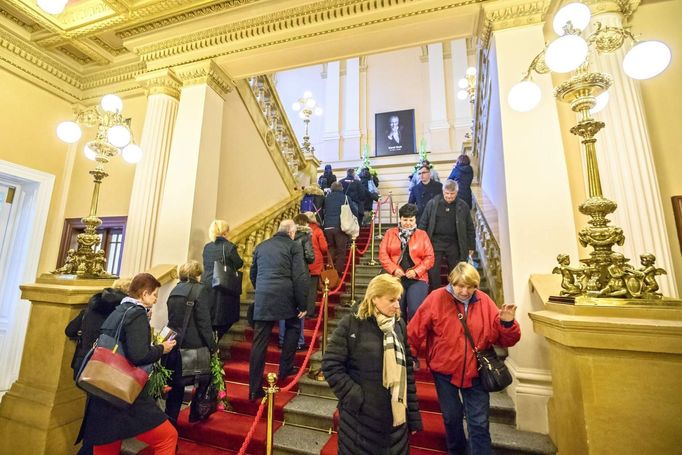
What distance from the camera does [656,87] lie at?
358 cm

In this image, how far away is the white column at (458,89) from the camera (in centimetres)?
1270

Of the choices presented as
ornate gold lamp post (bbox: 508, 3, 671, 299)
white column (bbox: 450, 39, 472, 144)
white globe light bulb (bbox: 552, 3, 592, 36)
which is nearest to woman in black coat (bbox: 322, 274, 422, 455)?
ornate gold lamp post (bbox: 508, 3, 671, 299)

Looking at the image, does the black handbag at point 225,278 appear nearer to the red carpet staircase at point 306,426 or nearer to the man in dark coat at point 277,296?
the man in dark coat at point 277,296

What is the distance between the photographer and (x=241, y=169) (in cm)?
625

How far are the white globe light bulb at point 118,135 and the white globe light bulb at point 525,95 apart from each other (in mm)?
4054

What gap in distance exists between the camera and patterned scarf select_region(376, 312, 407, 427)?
197 cm

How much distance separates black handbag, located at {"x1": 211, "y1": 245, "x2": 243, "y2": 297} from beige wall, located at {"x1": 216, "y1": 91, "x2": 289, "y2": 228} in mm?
2023

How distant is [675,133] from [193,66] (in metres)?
6.38

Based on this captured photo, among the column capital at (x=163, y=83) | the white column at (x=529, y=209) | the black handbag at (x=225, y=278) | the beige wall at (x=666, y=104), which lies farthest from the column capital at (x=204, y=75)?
the beige wall at (x=666, y=104)

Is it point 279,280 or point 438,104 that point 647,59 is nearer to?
point 279,280

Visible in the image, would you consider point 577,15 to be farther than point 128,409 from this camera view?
Yes

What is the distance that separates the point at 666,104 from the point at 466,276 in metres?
3.31

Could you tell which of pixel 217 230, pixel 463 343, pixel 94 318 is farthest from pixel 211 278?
pixel 463 343

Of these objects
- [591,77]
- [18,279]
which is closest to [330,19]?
[591,77]
